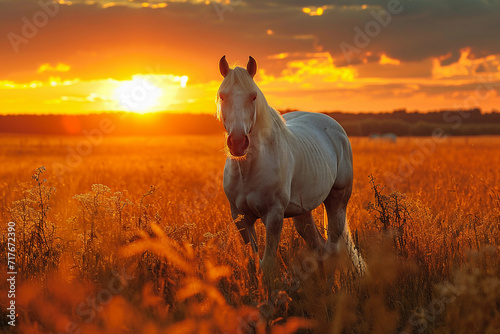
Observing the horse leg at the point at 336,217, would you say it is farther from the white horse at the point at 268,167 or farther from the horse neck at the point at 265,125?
the horse neck at the point at 265,125

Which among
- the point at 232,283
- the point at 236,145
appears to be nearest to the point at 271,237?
the point at 232,283

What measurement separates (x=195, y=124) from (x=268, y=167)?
73.7m

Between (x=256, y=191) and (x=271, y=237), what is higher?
(x=256, y=191)

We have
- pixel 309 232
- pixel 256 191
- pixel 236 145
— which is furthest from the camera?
pixel 309 232

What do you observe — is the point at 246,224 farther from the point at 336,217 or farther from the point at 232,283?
the point at 336,217

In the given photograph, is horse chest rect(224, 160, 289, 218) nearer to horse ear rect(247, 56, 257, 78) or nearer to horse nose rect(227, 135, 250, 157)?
horse nose rect(227, 135, 250, 157)

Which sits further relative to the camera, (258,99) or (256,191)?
(256,191)

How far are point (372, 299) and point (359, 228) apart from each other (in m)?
2.73

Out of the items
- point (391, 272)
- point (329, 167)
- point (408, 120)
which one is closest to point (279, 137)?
point (329, 167)

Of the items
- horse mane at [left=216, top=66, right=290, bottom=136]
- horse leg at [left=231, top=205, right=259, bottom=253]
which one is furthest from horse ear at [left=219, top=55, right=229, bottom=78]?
horse leg at [left=231, top=205, right=259, bottom=253]

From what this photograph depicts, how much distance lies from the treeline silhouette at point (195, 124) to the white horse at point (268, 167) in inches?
1799

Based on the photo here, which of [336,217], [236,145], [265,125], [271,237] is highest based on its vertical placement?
[265,125]

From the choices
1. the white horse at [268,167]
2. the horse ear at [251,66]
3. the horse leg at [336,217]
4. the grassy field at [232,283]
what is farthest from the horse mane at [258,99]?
the horse leg at [336,217]

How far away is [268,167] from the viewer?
12.3ft
